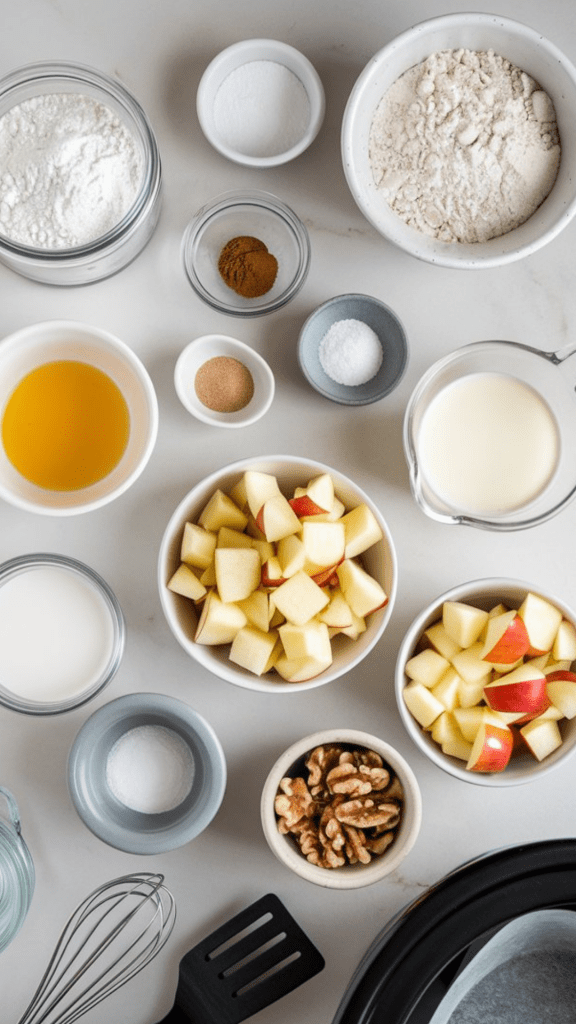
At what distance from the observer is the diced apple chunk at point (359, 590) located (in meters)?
1.20

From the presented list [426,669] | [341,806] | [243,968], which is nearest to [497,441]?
[426,669]

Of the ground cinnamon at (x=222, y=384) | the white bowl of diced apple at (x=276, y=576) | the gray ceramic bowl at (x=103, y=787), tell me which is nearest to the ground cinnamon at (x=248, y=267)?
the ground cinnamon at (x=222, y=384)

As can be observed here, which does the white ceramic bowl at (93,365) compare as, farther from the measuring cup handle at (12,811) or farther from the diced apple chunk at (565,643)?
the diced apple chunk at (565,643)

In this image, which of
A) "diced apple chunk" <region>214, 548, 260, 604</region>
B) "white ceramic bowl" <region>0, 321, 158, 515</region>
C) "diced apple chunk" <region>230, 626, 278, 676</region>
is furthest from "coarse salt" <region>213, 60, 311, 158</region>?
"diced apple chunk" <region>230, 626, 278, 676</region>

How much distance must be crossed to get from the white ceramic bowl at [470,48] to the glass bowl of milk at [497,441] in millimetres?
138

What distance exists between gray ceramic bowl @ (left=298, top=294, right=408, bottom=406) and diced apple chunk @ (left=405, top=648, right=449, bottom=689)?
375 millimetres

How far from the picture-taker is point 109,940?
132 centimetres

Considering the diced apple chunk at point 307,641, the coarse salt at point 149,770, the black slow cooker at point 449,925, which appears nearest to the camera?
the black slow cooker at point 449,925

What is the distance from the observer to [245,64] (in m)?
1.31

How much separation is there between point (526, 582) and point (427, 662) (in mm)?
179

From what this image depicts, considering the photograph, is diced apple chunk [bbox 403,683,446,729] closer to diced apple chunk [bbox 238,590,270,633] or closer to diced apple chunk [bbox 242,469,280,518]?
diced apple chunk [bbox 238,590,270,633]

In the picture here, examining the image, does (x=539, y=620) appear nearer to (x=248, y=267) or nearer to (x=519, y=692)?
(x=519, y=692)

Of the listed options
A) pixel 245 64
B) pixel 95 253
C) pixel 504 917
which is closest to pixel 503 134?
pixel 245 64

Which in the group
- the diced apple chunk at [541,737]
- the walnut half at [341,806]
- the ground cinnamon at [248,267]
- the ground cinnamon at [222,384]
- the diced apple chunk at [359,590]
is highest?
the ground cinnamon at [248,267]
